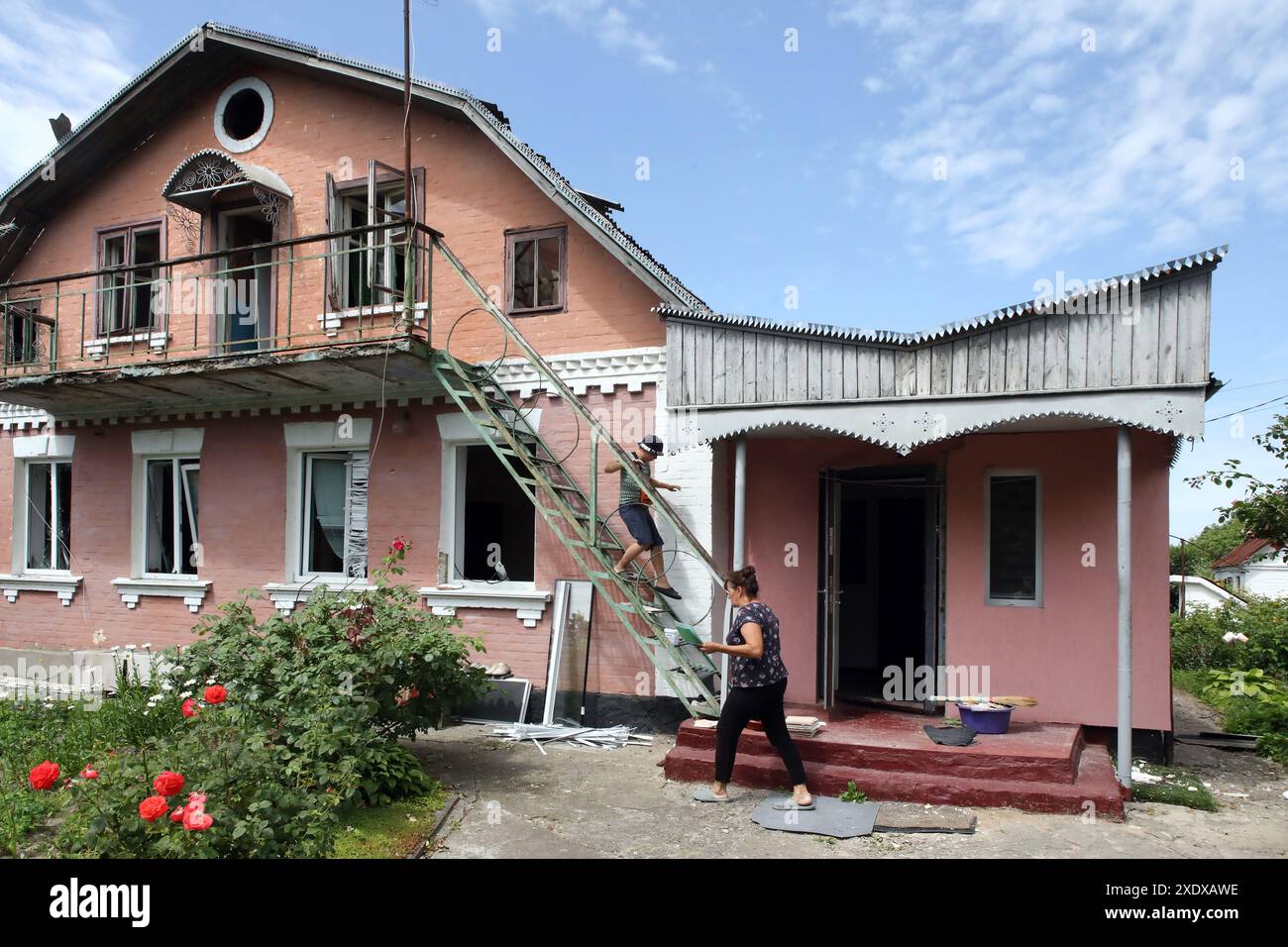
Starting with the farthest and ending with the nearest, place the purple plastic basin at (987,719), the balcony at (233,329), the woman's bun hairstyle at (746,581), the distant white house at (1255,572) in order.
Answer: the distant white house at (1255,572) → the balcony at (233,329) → the purple plastic basin at (987,719) → the woman's bun hairstyle at (746,581)

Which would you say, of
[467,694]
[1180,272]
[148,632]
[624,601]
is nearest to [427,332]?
[624,601]

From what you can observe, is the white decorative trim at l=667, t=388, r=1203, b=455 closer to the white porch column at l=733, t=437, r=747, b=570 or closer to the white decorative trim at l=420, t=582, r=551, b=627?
the white porch column at l=733, t=437, r=747, b=570

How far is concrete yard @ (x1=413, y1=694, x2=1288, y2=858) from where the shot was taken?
5.56 metres

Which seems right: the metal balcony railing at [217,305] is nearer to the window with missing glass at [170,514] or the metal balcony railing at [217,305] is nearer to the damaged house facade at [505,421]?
the damaged house facade at [505,421]

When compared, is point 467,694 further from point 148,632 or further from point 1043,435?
point 148,632

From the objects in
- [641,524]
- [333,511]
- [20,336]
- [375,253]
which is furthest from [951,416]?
[20,336]

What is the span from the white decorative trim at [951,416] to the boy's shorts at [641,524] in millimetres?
827

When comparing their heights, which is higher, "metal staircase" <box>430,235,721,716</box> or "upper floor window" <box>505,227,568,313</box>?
"upper floor window" <box>505,227,568,313</box>

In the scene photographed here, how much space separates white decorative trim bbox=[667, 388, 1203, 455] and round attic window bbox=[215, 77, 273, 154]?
677 centimetres

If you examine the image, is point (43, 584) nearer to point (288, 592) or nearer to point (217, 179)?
point (288, 592)

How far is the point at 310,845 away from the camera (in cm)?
458

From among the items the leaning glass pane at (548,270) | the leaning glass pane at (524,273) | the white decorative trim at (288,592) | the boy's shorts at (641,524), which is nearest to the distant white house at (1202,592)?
the boy's shorts at (641,524)

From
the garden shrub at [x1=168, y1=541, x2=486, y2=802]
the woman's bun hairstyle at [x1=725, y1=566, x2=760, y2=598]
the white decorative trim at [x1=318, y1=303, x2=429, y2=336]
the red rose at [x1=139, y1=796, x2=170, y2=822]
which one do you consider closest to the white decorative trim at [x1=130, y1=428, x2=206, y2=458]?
the white decorative trim at [x1=318, y1=303, x2=429, y2=336]

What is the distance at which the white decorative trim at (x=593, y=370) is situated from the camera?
876cm
